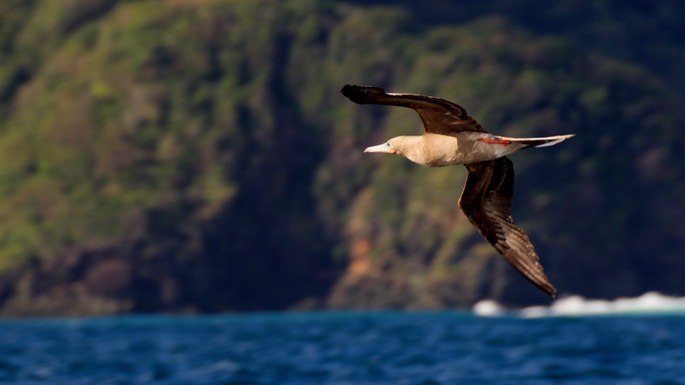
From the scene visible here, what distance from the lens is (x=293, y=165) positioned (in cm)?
11319

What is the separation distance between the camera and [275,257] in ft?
355

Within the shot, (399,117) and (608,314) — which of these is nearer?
(608,314)

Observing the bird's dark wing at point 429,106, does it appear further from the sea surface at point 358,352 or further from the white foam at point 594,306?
the white foam at point 594,306

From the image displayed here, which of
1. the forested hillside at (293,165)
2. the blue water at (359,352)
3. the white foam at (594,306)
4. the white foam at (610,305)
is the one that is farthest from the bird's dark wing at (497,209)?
the forested hillside at (293,165)

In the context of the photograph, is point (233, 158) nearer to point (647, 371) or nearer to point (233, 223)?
point (233, 223)

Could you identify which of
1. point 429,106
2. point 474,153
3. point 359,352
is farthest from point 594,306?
point 429,106

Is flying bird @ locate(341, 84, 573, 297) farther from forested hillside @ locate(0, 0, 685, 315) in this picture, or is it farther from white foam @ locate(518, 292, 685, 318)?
forested hillside @ locate(0, 0, 685, 315)

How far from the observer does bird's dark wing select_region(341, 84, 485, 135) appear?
738 inches

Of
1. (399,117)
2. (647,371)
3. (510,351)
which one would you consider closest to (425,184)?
(399,117)

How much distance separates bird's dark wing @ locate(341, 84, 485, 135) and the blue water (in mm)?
16994

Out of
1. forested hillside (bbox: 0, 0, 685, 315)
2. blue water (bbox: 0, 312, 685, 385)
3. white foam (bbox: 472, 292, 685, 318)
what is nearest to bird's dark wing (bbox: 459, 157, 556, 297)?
blue water (bbox: 0, 312, 685, 385)

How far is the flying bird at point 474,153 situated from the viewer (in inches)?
767

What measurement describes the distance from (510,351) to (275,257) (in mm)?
60189

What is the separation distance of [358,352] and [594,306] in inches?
2031
